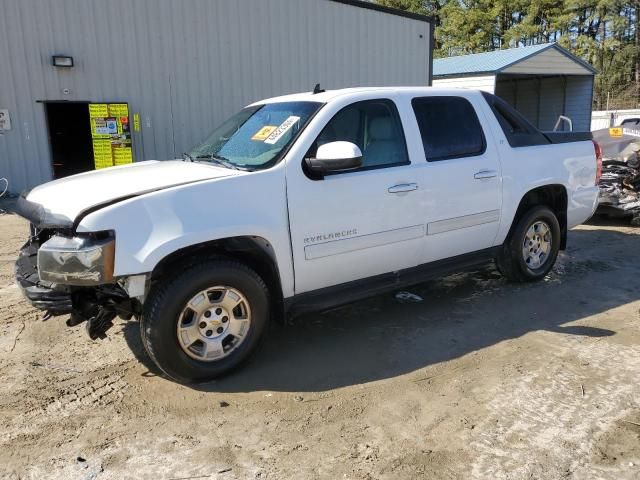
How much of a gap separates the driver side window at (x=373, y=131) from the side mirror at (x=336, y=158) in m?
0.30

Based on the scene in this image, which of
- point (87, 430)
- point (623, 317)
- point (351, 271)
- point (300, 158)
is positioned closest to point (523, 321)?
point (623, 317)

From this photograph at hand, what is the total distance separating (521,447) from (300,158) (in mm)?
2263

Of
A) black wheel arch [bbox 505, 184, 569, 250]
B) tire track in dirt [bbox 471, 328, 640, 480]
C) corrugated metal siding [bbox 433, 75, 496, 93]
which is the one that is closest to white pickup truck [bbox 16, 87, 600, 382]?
black wheel arch [bbox 505, 184, 569, 250]

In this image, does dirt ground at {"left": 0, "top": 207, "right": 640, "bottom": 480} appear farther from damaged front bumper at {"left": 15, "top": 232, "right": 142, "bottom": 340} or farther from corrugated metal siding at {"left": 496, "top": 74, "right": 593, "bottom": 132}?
corrugated metal siding at {"left": 496, "top": 74, "right": 593, "bottom": 132}

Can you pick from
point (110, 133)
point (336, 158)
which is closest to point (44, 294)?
point (336, 158)

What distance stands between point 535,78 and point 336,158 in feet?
86.5

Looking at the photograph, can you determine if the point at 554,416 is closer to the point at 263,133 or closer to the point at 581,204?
the point at 263,133

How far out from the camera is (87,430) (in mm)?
3205

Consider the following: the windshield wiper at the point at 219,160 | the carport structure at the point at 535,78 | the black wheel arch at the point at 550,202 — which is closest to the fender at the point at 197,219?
the windshield wiper at the point at 219,160

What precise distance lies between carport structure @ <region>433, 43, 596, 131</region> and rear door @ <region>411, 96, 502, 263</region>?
17.2m

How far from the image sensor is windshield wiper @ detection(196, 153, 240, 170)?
157 inches

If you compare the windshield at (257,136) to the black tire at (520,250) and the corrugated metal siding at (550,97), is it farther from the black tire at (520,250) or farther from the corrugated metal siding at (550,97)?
the corrugated metal siding at (550,97)

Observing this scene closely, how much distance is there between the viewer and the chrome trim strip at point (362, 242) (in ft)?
13.0

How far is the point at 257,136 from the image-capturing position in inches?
167
